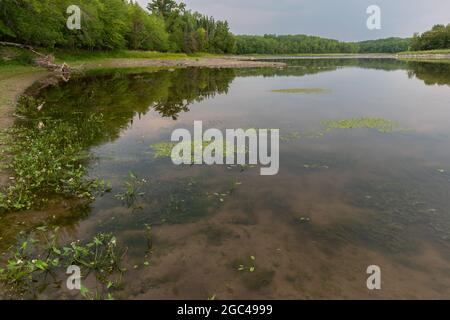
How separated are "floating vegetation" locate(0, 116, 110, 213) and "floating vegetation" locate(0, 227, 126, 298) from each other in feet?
7.38

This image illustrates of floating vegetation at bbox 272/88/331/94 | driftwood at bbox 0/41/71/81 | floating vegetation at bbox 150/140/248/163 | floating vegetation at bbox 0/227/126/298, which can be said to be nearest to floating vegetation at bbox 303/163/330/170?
floating vegetation at bbox 150/140/248/163

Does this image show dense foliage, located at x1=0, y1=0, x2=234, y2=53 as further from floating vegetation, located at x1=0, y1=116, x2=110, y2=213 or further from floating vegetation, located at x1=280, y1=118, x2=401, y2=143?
floating vegetation, located at x1=280, y1=118, x2=401, y2=143

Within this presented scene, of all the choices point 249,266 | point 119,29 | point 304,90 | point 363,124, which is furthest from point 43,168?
point 119,29

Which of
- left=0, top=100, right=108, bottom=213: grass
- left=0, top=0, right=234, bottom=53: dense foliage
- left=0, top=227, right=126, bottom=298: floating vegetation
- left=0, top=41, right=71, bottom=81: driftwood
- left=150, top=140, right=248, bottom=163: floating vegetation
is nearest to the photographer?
left=0, top=227, right=126, bottom=298: floating vegetation

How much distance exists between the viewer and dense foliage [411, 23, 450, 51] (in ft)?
492

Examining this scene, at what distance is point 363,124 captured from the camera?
22453 millimetres

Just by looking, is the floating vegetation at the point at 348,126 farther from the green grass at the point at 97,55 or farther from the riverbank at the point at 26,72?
the green grass at the point at 97,55

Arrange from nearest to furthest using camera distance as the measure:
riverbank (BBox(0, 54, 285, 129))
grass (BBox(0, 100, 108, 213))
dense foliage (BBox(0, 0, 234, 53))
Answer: grass (BBox(0, 100, 108, 213))
riverbank (BBox(0, 54, 285, 129))
dense foliage (BBox(0, 0, 234, 53))

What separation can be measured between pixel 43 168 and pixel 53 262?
610 centimetres

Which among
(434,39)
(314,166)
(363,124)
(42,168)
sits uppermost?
(434,39)

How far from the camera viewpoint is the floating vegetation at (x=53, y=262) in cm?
702

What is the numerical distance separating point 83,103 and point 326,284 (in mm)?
25543

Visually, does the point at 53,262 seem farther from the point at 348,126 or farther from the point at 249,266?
the point at 348,126

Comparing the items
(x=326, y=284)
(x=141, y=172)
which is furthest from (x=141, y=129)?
(x=326, y=284)
